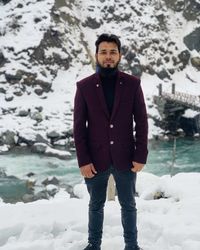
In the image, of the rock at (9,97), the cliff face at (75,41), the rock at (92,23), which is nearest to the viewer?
the rock at (9,97)

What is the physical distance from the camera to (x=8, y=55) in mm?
32188

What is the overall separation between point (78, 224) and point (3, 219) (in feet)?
3.15

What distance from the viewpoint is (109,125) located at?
4324 mm

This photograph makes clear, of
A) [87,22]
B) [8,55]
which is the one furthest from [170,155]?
[87,22]

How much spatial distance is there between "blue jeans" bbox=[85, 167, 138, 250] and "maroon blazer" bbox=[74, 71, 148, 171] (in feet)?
0.37

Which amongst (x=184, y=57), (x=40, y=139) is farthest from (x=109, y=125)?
(x=184, y=57)

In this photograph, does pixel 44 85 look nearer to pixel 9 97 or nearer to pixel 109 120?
pixel 9 97

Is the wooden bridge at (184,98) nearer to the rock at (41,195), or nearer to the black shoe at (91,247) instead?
the rock at (41,195)

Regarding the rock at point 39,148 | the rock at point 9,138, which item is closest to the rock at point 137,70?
the rock at point 9,138

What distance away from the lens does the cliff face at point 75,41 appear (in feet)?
102

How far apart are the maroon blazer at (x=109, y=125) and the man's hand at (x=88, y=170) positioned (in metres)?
0.04

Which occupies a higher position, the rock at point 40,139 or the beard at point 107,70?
the beard at point 107,70

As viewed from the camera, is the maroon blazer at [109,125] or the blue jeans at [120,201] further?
the blue jeans at [120,201]

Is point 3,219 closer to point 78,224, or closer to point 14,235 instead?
point 14,235
